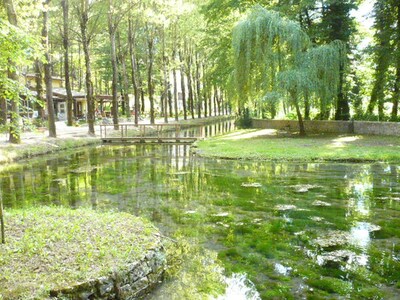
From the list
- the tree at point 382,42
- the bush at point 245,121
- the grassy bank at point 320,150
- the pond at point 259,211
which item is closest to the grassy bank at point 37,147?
the pond at point 259,211

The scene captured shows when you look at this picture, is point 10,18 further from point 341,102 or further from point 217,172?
point 341,102

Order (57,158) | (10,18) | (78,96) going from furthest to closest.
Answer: (78,96), (57,158), (10,18)

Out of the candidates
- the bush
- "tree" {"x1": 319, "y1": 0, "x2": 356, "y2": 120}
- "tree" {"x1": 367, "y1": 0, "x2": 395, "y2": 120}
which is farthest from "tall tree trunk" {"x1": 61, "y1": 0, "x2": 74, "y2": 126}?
"tree" {"x1": 367, "y1": 0, "x2": 395, "y2": 120}

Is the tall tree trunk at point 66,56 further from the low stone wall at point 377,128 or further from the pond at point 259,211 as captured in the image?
the low stone wall at point 377,128

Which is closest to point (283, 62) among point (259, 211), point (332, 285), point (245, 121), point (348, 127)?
point (348, 127)

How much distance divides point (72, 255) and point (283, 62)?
68.0 feet

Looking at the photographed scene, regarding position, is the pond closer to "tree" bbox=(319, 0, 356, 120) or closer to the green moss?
the green moss

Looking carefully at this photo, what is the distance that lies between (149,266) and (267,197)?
20.0ft

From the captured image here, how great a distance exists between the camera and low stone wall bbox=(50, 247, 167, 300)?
497cm

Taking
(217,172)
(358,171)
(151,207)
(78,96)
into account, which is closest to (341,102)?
(358,171)

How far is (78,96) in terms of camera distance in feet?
149

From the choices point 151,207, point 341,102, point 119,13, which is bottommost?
point 151,207

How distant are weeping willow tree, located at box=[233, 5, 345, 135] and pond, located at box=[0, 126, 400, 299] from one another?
749 centimetres

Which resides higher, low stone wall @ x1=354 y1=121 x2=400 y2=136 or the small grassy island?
low stone wall @ x1=354 y1=121 x2=400 y2=136
